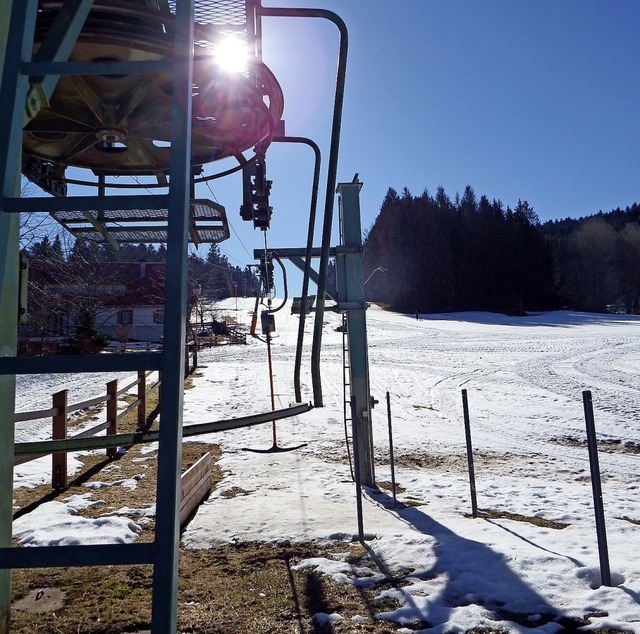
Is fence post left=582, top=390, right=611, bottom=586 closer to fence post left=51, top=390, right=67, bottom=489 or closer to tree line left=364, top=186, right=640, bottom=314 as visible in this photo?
fence post left=51, top=390, right=67, bottom=489

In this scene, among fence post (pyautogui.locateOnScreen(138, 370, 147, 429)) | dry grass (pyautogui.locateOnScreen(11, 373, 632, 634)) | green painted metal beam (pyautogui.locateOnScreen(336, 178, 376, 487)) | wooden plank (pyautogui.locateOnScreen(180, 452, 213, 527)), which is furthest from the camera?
fence post (pyautogui.locateOnScreen(138, 370, 147, 429))

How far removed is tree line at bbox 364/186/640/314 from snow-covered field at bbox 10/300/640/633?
40.0 metres

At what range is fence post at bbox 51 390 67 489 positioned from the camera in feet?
20.4

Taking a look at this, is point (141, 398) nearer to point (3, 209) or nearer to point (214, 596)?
point (214, 596)

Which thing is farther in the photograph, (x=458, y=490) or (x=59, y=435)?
(x=458, y=490)

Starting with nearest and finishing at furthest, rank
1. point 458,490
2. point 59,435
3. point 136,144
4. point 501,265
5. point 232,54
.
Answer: point 232,54 < point 136,144 < point 59,435 < point 458,490 < point 501,265

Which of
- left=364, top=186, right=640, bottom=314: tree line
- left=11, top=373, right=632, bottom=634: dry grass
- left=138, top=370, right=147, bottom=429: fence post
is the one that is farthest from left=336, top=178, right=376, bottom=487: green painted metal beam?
left=364, top=186, right=640, bottom=314: tree line

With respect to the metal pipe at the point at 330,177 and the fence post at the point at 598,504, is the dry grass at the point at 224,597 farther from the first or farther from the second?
the metal pipe at the point at 330,177

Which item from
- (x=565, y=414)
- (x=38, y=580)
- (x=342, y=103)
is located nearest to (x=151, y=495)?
(x=38, y=580)

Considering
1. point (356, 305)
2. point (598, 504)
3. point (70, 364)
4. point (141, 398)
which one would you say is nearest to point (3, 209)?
point (70, 364)

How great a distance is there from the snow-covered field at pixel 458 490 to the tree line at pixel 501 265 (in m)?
40.0

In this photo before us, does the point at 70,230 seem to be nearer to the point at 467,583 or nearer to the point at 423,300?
the point at 467,583

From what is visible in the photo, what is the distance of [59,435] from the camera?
252 inches

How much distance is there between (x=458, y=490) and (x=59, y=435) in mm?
4929
